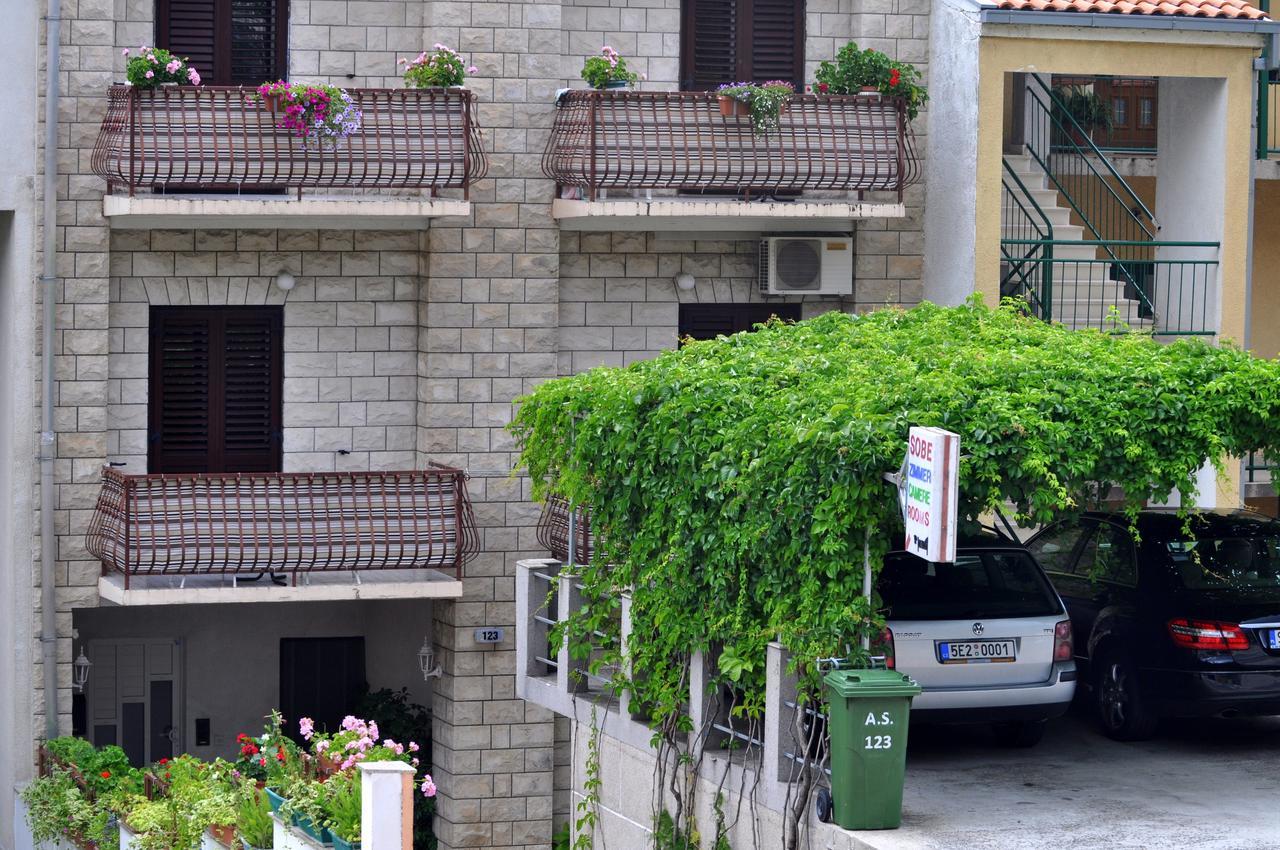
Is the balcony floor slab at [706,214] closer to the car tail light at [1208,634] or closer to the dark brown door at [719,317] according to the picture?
the dark brown door at [719,317]

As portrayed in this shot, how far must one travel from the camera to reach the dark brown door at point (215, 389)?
22000mm

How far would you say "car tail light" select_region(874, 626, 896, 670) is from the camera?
13156 mm

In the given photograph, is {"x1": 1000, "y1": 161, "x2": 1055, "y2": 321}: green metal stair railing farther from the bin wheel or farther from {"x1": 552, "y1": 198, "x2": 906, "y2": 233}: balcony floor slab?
the bin wheel

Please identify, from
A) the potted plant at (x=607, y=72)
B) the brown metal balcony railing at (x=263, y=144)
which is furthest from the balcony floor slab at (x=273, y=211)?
the potted plant at (x=607, y=72)

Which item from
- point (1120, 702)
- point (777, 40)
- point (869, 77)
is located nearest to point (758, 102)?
point (869, 77)

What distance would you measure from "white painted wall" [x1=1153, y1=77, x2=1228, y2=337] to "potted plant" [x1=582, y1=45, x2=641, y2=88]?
5818mm

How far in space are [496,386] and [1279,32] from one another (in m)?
8.99

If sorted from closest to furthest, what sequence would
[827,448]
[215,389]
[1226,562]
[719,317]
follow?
[827,448]
[1226,562]
[215,389]
[719,317]

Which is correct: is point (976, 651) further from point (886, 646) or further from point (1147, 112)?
point (1147, 112)

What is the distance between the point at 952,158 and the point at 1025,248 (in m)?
1.33

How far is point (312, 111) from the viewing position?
813 inches

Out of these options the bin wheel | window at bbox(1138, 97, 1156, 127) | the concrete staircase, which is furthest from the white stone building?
the bin wheel

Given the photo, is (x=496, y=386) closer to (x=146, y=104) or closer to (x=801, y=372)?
(x=146, y=104)

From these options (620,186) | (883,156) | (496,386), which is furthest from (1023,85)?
(496,386)
